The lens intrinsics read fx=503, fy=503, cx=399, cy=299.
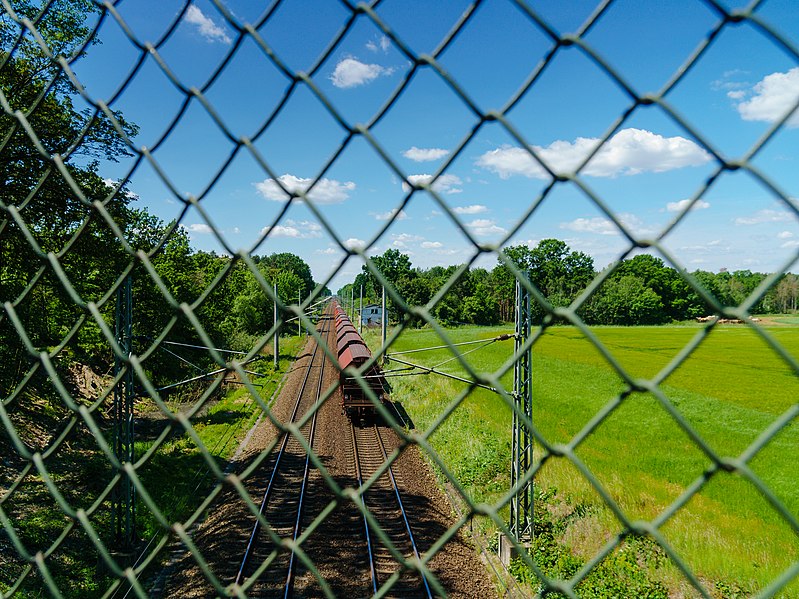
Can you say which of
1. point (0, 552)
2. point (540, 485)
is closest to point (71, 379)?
point (0, 552)

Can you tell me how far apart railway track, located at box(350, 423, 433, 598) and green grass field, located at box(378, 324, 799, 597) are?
1600 mm

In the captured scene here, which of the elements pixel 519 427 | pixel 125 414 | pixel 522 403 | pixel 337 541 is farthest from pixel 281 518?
pixel 522 403

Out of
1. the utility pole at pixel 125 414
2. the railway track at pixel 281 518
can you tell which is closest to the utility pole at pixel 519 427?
the railway track at pixel 281 518

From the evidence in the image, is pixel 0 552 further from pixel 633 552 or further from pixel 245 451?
pixel 633 552

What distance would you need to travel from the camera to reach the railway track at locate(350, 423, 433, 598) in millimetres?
7757

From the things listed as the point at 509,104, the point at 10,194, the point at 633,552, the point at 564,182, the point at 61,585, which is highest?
the point at 10,194

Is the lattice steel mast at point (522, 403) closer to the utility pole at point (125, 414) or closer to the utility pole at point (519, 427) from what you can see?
the utility pole at point (519, 427)

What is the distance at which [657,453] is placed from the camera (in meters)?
16.6

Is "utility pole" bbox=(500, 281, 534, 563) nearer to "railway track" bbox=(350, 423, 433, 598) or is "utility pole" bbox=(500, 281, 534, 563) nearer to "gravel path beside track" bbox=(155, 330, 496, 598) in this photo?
"gravel path beside track" bbox=(155, 330, 496, 598)

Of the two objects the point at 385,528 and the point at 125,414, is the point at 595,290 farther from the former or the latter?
the point at 385,528

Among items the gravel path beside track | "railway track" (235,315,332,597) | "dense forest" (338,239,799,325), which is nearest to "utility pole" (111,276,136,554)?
the gravel path beside track

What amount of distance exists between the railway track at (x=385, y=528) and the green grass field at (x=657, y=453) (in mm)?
1600

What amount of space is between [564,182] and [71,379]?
17.8 m

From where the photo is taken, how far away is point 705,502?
12977mm
